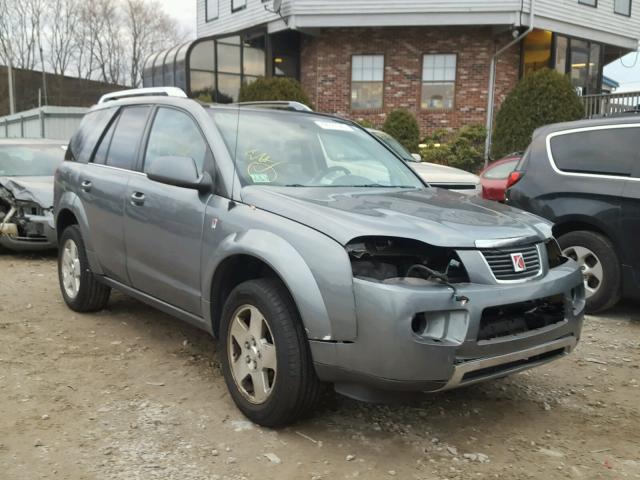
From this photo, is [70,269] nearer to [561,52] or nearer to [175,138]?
[175,138]

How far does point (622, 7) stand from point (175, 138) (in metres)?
20.4

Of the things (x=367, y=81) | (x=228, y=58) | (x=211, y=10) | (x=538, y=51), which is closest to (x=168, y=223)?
(x=367, y=81)

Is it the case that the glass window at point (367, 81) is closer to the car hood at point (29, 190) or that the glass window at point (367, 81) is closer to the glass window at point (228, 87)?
the glass window at point (228, 87)

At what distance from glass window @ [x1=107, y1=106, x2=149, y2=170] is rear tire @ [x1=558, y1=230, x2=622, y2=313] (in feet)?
12.5

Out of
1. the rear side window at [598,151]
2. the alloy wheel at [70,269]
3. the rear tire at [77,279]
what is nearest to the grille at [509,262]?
the rear side window at [598,151]

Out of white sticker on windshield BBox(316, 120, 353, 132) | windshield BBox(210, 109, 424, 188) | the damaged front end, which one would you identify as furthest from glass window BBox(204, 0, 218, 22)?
windshield BBox(210, 109, 424, 188)

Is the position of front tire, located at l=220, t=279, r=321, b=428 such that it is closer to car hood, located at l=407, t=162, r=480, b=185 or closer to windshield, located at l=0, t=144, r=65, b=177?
car hood, located at l=407, t=162, r=480, b=185

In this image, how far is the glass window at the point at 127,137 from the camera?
450 cm

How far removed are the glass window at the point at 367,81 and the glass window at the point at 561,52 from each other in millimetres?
5486

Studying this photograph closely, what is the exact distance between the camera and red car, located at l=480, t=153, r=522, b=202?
7.34 m

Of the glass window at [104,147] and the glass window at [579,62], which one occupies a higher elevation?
the glass window at [579,62]

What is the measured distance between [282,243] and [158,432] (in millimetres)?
1188

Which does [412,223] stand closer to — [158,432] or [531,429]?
[531,429]

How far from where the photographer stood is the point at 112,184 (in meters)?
4.53
